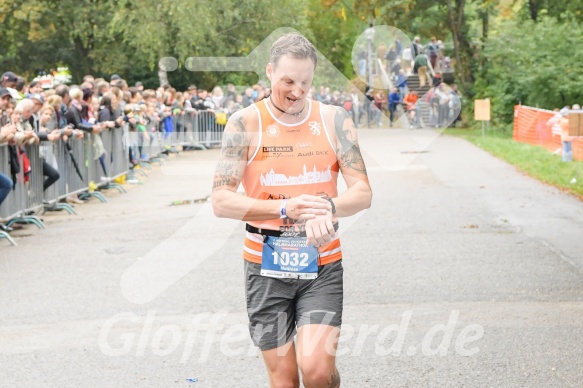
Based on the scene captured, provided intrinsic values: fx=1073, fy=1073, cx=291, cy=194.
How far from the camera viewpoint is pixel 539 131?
107 ft

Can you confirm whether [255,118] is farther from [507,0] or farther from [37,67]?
[37,67]

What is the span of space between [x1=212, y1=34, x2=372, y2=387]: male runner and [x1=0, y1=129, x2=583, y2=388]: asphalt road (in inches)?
60.9

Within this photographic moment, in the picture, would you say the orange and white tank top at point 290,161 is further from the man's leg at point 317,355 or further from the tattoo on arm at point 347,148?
the man's leg at point 317,355

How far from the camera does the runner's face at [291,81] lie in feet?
14.6

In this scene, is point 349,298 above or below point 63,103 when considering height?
below

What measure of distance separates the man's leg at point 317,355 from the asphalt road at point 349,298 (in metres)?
1.65

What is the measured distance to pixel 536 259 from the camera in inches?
421

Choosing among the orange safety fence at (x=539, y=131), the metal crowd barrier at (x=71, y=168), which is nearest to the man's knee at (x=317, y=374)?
the metal crowd barrier at (x=71, y=168)

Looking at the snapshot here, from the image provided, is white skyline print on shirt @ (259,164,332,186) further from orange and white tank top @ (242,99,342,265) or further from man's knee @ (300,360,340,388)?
man's knee @ (300,360,340,388)

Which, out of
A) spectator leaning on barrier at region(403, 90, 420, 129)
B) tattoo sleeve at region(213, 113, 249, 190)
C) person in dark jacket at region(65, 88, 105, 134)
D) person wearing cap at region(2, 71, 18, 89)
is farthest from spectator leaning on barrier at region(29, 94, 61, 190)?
spectator leaning on barrier at region(403, 90, 420, 129)

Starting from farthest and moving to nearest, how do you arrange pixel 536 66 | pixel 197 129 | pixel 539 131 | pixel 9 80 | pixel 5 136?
pixel 536 66, pixel 539 131, pixel 197 129, pixel 9 80, pixel 5 136

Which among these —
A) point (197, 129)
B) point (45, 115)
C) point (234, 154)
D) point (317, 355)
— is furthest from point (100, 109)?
point (317, 355)

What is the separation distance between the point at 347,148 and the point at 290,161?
0.29 m

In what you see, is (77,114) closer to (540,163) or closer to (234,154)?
(540,163)
